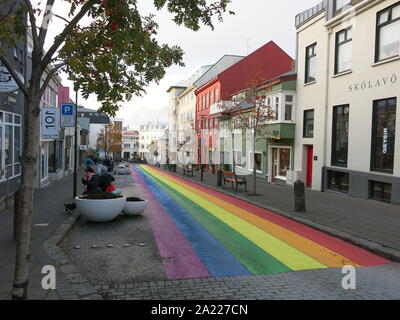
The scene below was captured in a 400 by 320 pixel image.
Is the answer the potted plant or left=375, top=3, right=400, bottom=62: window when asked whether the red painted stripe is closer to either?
the potted plant

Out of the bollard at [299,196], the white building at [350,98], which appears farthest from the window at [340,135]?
the bollard at [299,196]

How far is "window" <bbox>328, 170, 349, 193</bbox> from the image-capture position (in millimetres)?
16625

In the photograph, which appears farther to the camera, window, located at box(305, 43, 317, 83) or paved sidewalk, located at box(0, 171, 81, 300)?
window, located at box(305, 43, 317, 83)

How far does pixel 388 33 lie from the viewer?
14.0m

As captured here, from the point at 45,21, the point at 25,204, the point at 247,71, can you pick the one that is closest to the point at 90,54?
the point at 45,21

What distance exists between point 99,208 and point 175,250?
9.81ft

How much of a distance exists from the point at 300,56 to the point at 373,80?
756 cm

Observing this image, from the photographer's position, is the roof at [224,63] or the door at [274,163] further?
the roof at [224,63]

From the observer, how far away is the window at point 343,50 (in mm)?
16625

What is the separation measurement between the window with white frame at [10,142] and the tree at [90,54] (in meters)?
8.25

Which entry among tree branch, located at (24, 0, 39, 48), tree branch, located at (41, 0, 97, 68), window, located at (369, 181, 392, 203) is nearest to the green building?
window, located at (369, 181, 392, 203)

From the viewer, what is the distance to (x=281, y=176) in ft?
78.5

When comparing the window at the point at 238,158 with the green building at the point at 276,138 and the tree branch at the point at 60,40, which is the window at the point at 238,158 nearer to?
the green building at the point at 276,138
